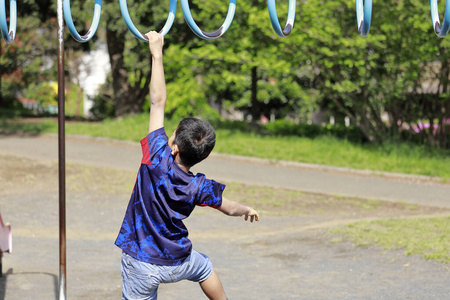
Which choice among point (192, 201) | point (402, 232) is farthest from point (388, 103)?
point (192, 201)

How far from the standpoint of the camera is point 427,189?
464 inches

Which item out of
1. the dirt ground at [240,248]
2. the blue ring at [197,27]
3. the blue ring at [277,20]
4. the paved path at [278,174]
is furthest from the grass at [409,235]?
the blue ring at [197,27]

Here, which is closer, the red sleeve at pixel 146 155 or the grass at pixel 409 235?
the red sleeve at pixel 146 155

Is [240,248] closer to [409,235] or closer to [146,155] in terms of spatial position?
[409,235]

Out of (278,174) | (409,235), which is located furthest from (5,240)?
(278,174)

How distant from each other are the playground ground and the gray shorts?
6.80ft

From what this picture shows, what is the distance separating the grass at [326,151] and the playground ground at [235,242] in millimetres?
546

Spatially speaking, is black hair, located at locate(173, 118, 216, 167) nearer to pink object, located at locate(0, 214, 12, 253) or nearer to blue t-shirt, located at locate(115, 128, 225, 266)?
blue t-shirt, located at locate(115, 128, 225, 266)

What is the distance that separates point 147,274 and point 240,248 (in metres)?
4.15

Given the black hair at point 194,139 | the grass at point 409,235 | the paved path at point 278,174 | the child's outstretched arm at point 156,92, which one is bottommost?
the paved path at point 278,174

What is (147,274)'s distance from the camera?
352cm

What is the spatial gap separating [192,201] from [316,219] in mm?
6000

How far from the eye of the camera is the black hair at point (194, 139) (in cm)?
348

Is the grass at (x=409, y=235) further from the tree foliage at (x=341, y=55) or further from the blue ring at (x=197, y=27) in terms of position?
the tree foliage at (x=341, y=55)
